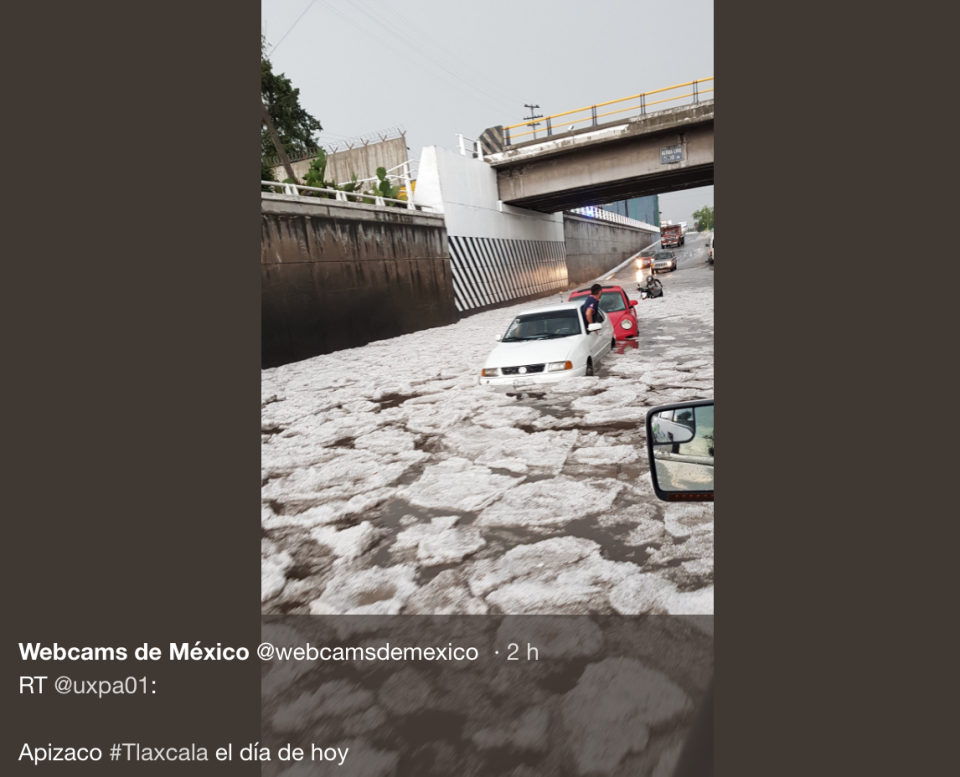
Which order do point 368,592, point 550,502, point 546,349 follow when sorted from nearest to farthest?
point 368,592 → point 550,502 → point 546,349

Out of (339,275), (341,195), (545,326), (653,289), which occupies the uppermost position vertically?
(341,195)

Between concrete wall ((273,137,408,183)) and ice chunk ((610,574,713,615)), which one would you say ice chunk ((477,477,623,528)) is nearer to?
ice chunk ((610,574,713,615))

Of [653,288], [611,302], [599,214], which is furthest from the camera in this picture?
[599,214]

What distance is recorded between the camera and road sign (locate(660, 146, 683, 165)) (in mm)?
23859

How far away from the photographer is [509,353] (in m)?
9.24

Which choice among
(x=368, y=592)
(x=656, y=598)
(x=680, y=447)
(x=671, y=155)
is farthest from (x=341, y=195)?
(x=680, y=447)

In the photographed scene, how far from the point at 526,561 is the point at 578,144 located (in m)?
24.0

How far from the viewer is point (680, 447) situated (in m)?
2.03

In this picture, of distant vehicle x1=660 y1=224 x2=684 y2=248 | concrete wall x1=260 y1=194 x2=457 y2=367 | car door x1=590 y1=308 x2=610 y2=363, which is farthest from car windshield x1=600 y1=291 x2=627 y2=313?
distant vehicle x1=660 y1=224 x2=684 y2=248

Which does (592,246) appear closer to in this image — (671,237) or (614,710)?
(671,237)

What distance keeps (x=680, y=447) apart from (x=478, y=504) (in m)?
2.92

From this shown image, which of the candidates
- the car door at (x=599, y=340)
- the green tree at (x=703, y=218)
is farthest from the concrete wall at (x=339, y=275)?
the green tree at (x=703, y=218)

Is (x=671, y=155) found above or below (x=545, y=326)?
above

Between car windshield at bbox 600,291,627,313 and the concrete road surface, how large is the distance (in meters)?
3.81
